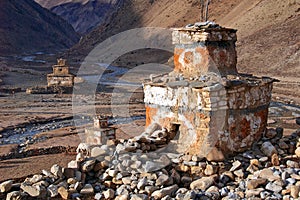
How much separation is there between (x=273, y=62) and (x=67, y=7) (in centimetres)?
11599

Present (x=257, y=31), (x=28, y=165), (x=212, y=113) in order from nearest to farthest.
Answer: (x=212, y=113), (x=28, y=165), (x=257, y=31)

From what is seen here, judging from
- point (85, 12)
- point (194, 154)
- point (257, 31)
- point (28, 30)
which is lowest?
point (194, 154)

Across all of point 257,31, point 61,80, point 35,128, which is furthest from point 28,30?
point 35,128

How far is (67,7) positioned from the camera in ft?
468

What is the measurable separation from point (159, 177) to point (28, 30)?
3410 inches

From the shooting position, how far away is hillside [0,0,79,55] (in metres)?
80.2

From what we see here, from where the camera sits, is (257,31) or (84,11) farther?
(84,11)

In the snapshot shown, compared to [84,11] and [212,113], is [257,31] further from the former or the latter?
[84,11]

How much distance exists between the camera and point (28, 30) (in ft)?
290

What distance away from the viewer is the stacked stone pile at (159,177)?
6504mm

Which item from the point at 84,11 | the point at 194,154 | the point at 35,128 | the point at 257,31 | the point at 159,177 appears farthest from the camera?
the point at 84,11

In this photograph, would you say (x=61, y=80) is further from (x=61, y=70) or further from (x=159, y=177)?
(x=159, y=177)

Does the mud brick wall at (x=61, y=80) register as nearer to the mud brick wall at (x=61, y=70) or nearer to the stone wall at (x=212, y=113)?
the mud brick wall at (x=61, y=70)

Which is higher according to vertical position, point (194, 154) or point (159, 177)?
point (194, 154)
